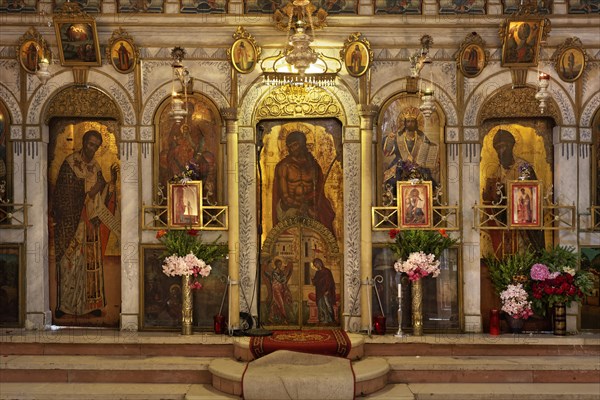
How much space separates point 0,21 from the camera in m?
12.1

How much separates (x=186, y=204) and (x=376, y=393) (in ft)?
13.3

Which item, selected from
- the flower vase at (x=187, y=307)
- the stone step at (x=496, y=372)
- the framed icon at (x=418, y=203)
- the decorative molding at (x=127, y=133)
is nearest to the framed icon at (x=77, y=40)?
the decorative molding at (x=127, y=133)

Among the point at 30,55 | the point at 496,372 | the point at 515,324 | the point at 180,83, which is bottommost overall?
the point at 496,372

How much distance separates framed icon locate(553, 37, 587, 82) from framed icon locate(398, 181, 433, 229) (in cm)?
265

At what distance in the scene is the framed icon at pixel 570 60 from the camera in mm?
11977

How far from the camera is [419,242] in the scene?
11773 mm

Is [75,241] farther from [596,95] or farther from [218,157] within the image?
[596,95]

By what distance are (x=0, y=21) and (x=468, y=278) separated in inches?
318

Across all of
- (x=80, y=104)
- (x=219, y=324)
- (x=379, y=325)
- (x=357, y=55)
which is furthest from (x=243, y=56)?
(x=379, y=325)

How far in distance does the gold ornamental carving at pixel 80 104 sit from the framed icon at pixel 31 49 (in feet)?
1.90

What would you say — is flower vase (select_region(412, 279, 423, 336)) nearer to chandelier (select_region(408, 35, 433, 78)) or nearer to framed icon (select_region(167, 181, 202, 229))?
chandelier (select_region(408, 35, 433, 78))

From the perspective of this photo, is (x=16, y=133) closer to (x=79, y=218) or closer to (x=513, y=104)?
(x=79, y=218)

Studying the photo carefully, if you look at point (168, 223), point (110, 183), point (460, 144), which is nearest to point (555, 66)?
point (460, 144)

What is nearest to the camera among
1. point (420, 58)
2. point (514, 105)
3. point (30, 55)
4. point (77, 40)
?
point (420, 58)
